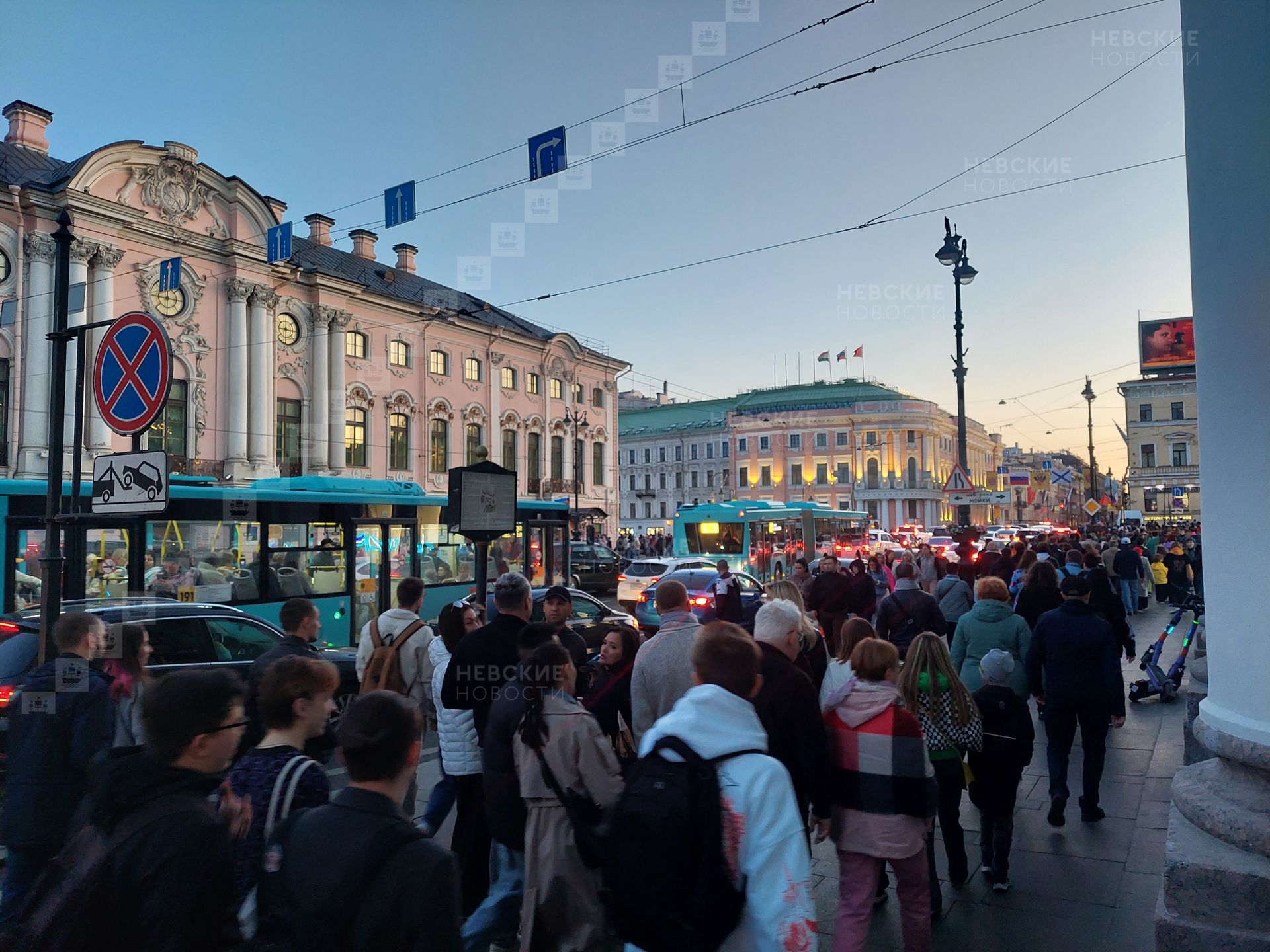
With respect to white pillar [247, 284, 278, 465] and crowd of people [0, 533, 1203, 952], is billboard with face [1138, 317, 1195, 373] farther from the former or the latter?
white pillar [247, 284, 278, 465]

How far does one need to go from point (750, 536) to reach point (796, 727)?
27.5 m

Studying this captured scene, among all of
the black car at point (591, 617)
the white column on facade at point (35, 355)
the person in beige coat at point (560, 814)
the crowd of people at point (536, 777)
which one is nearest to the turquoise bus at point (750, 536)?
the black car at point (591, 617)

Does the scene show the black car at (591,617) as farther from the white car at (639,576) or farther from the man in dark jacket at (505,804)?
the white car at (639,576)

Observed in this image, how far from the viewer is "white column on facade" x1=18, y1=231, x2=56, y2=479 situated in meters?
26.8

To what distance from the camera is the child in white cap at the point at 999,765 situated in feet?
17.4

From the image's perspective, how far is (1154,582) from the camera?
2027 centimetres

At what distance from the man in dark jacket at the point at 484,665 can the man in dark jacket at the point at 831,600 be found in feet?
21.5

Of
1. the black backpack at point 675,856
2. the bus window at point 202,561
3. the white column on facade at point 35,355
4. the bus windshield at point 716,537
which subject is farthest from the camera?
the bus windshield at point 716,537

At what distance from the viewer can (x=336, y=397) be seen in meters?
37.0

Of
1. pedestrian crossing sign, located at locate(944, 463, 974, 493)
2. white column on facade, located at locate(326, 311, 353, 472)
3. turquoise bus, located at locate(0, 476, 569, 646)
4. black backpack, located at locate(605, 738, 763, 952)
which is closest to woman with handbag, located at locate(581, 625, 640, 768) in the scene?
black backpack, located at locate(605, 738, 763, 952)

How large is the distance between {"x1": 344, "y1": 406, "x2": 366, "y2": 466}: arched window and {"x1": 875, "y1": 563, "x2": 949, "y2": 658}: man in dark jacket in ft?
105

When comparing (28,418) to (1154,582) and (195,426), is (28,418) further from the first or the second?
(1154,582)

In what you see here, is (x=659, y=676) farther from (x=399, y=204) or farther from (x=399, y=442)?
(x=399, y=442)

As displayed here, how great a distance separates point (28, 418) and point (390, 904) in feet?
102
